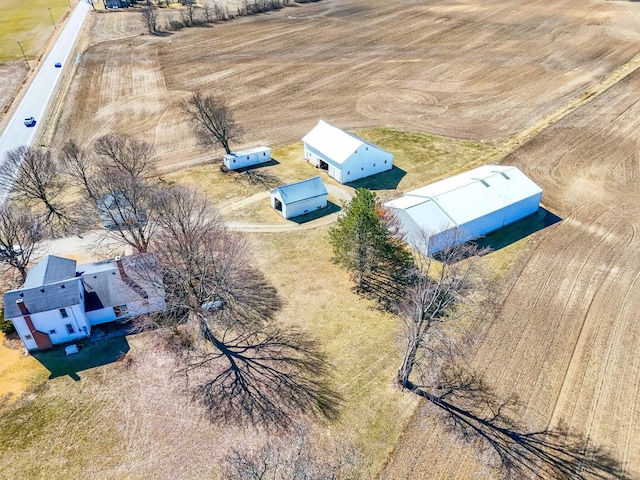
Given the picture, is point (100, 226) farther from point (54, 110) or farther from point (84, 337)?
point (54, 110)

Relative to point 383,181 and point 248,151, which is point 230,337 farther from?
point 248,151

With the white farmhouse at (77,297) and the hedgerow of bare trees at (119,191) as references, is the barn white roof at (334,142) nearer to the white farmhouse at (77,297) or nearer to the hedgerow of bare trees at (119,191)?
the hedgerow of bare trees at (119,191)

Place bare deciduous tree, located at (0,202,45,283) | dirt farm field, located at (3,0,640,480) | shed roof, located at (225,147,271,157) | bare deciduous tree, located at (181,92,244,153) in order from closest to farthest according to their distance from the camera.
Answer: dirt farm field, located at (3,0,640,480) → bare deciduous tree, located at (0,202,45,283) → bare deciduous tree, located at (181,92,244,153) → shed roof, located at (225,147,271,157)

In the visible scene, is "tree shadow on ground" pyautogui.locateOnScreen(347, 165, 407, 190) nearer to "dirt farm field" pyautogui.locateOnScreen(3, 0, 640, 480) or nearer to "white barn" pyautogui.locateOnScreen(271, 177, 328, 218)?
"dirt farm field" pyautogui.locateOnScreen(3, 0, 640, 480)

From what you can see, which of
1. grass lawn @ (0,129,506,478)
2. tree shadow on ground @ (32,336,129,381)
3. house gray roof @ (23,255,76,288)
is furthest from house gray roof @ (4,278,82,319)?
grass lawn @ (0,129,506,478)

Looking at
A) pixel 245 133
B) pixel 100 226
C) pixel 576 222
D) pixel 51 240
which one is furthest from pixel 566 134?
pixel 51 240
